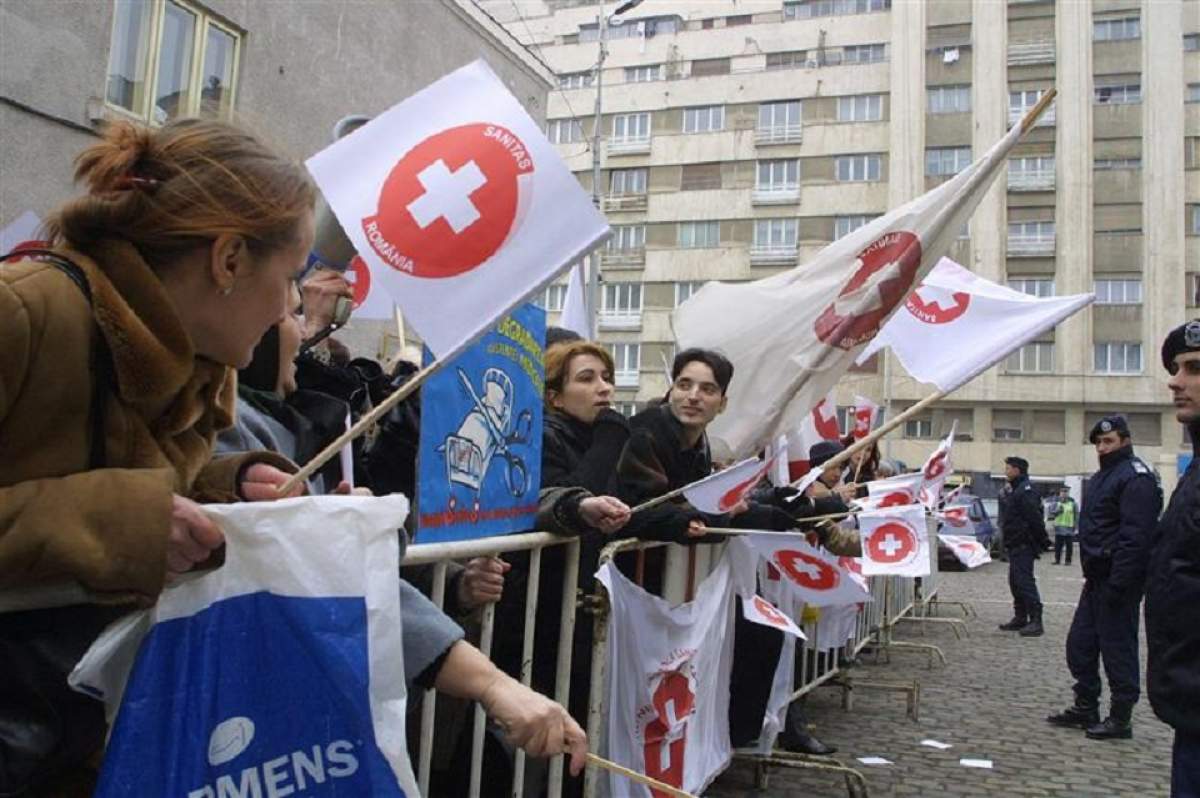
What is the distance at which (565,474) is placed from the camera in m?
3.92

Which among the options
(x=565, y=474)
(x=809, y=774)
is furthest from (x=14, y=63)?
(x=809, y=774)

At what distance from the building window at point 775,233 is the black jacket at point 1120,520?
130 feet

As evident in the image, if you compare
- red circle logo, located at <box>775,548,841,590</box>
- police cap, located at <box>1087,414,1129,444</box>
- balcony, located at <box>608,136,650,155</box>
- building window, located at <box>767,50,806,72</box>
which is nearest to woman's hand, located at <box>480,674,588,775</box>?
red circle logo, located at <box>775,548,841,590</box>

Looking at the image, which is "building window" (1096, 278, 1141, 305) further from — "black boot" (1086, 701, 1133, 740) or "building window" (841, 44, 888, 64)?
"black boot" (1086, 701, 1133, 740)

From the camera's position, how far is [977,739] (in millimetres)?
6379

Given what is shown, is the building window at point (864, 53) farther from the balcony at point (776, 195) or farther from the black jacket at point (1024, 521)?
the black jacket at point (1024, 521)

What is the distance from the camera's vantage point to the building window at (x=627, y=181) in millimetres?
49438

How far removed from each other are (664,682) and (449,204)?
230cm

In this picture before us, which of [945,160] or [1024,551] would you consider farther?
[945,160]

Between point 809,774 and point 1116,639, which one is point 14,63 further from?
point 1116,639

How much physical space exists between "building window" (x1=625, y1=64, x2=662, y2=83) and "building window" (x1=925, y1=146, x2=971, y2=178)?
1465 centimetres

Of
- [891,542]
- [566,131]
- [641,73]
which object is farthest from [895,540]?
[566,131]

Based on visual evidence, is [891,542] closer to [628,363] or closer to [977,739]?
[977,739]

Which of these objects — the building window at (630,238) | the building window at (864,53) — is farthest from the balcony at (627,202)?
the building window at (864,53)
